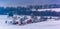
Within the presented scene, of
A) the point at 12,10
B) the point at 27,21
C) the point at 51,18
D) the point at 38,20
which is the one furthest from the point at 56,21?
the point at 12,10

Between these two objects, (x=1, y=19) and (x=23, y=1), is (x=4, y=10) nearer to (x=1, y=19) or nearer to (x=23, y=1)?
(x=1, y=19)

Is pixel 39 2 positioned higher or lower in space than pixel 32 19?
higher

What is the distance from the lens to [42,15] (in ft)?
3.29

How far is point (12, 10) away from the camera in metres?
1.01

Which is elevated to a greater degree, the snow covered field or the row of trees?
the row of trees

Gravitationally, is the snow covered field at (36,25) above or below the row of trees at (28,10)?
below

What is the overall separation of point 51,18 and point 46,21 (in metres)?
0.06

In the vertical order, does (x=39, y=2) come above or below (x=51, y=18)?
above

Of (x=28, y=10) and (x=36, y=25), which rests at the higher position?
(x=28, y=10)

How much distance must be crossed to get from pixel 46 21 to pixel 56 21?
0.10 m

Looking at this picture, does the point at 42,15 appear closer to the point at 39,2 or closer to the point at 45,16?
the point at 45,16

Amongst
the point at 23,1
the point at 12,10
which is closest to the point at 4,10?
the point at 12,10

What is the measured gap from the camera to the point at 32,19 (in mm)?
1003

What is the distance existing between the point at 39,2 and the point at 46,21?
20 centimetres
